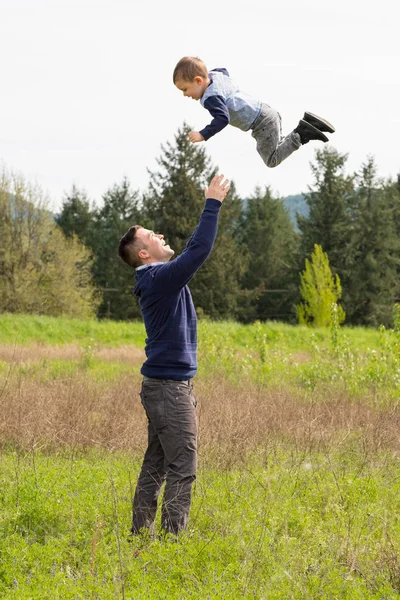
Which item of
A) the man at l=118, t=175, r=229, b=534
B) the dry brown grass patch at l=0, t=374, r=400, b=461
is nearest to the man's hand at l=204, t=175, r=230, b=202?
the man at l=118, t=175, r=229, b=534

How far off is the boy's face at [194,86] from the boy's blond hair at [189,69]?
0.09ft

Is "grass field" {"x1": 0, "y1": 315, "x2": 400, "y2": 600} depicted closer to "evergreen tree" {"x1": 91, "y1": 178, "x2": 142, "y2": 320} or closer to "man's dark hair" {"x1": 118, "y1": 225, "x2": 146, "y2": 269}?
"man's dark hair" {"x1": 118, "y1": 225, "x2": 146, "y2": 269}

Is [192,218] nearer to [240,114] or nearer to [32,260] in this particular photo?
[32,260]

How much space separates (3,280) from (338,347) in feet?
89.8

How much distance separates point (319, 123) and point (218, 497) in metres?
3.07

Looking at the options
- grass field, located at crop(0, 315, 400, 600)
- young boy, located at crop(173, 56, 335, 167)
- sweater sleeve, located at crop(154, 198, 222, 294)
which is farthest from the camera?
young boy, located at crop(173, 56, 335, 167)

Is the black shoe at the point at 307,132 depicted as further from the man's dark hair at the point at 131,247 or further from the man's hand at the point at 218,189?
the man's dark hair at the point at 131,247

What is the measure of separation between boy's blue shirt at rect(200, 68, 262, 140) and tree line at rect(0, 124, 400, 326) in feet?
108

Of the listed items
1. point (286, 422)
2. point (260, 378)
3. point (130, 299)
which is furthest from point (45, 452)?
point (130, 299)

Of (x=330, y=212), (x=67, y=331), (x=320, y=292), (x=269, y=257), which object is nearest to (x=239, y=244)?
(x=269, y=257)

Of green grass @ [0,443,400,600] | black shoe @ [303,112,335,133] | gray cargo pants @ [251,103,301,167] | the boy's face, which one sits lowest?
green grass @ [0,443,400,600]

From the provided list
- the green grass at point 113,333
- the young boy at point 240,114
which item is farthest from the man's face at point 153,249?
the green grass at point 113,333

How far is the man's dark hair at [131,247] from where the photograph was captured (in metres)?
5.02

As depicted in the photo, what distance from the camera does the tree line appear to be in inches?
1689
